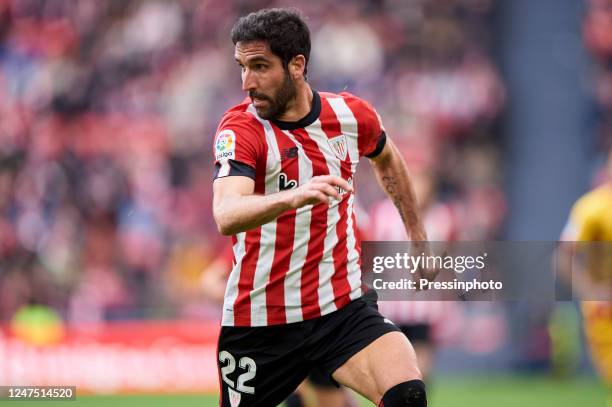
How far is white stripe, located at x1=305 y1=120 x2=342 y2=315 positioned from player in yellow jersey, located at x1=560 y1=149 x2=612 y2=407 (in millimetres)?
2645

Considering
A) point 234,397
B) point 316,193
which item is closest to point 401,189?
point 234,397

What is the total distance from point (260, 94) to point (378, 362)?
1.32m

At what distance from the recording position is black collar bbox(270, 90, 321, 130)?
514 cm

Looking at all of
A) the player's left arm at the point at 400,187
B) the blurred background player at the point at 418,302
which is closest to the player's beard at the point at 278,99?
the player's left arm at the point at 400,187

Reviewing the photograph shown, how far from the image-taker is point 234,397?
529cm

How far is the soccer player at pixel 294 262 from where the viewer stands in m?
5.02

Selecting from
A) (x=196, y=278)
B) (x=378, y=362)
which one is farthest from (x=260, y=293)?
(x=196, y=278)

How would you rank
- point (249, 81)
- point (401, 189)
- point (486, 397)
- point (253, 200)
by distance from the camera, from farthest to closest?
point (486, 397) < point (401, 189) < point (249, 81) < point (253, 200)

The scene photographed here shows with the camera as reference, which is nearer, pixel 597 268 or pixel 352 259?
pixel 352 259

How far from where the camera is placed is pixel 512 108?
15.8 m

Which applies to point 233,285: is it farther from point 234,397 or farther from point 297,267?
point 234,397

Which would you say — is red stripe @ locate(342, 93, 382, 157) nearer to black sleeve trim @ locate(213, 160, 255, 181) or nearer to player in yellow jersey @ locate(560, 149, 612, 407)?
black sleeve trim @ locate(213, 160, 255, 181)

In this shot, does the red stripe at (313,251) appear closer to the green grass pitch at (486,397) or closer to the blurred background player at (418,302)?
the blurred background player at (418,302)

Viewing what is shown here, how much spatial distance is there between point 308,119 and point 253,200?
2.87 feet
